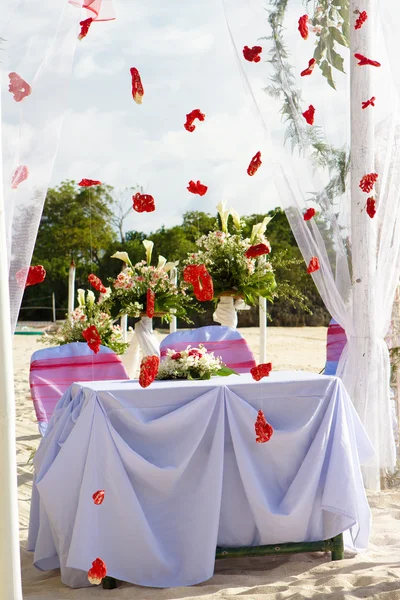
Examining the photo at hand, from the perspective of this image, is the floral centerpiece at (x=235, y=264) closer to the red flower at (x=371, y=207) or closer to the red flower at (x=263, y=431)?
the red flower at (x=371, y=207)

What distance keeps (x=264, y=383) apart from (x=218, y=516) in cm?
50

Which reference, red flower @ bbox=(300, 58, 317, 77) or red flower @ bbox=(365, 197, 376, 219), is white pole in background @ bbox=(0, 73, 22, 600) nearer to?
red flower @ bbox=(300, 58, 317, 77)

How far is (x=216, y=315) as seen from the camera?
4.79 m

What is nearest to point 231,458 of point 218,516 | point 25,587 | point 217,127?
point 218,516

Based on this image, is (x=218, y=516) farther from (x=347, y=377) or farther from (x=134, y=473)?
(x=347, y=377)

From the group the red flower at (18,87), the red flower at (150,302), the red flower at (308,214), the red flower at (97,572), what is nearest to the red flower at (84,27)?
the red flower at (18,87)

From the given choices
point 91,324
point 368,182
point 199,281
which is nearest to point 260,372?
point 199,281

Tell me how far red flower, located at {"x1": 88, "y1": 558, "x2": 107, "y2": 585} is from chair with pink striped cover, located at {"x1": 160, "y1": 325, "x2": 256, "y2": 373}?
1.43 meters

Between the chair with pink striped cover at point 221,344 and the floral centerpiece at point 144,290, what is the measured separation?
0.61m

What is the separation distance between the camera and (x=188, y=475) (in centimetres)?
287

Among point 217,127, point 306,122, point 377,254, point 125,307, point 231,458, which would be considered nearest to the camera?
point 231,458

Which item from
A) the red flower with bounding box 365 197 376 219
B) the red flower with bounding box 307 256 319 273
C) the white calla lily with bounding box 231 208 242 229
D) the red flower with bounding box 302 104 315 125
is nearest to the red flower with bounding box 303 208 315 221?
the red flower with bounding box 307 256 319 273

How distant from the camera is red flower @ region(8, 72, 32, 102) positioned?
223 cm

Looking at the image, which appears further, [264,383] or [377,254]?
[377,254]
